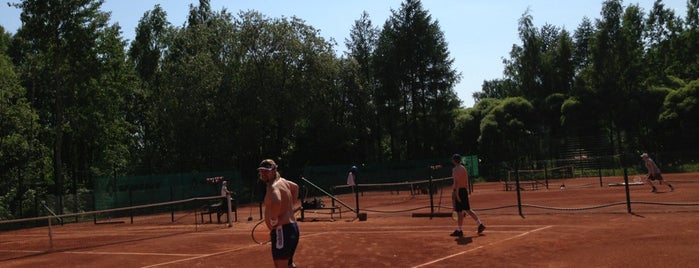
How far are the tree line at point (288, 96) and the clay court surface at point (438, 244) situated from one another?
2310cm

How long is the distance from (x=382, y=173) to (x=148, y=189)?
19680mm

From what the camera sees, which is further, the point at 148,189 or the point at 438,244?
the point at 148,189

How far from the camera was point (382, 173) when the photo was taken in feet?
164

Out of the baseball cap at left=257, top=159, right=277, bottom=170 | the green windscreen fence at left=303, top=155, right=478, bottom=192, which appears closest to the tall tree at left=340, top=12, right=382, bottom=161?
the green windscreen fence at left=303, top=155, right=478, bottom=192

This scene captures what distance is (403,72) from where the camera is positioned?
6412 cm

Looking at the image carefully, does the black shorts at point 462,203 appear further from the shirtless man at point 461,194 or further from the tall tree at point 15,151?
the tall tree at point 15,151

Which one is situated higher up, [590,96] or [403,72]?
[403,72]

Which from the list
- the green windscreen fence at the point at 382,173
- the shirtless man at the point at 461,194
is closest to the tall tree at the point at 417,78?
the green windscreen fence at the point at 382,173

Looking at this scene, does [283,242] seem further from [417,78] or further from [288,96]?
[417,78]

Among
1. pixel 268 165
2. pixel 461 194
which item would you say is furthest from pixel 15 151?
pixel 268 165

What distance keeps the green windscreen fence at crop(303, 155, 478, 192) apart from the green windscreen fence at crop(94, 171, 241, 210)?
7960 mm

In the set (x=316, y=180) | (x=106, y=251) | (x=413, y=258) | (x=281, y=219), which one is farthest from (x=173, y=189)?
(x=281, y=219)

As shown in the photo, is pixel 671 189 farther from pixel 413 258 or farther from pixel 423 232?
pixel 413 258

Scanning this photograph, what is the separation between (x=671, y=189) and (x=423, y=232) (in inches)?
594
